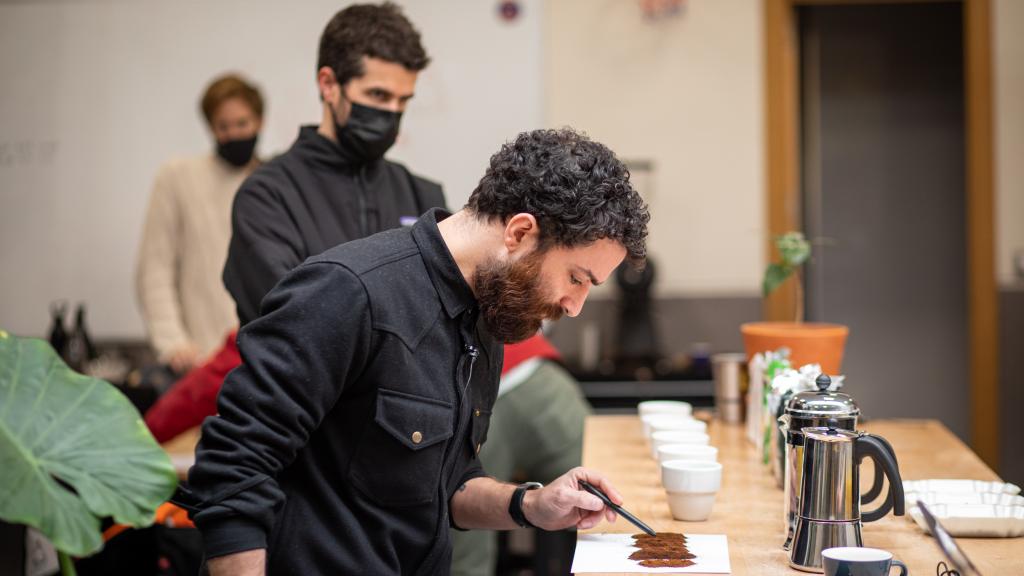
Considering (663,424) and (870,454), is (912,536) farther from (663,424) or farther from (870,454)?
(663,424)

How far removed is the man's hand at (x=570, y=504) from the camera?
1.70 m

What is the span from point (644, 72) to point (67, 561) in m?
3.52

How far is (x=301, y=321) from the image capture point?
148cm

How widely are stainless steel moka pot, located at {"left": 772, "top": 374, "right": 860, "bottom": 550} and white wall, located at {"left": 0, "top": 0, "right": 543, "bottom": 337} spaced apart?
3067mm

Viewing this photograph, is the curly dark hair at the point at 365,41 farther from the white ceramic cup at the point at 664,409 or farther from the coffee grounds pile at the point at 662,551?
the coffee grounds pile at the point at 662,551

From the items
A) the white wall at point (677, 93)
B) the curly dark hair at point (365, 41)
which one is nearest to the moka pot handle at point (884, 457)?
the curly dark hair at point (365, 41)

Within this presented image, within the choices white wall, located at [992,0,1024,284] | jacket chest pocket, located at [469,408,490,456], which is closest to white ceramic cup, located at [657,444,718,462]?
jacket chest pocket, located at [469,408,490,456]

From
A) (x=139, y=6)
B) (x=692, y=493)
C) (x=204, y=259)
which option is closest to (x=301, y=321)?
(x=692, y=493)

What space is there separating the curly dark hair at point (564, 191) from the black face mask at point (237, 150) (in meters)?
2.42

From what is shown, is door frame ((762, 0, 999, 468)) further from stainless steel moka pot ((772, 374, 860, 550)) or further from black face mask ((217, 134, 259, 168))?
stainless steel moka pot ((772, 374, 860, 550))

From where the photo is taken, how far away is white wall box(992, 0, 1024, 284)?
4.54 metres

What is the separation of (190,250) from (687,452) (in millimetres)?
2611

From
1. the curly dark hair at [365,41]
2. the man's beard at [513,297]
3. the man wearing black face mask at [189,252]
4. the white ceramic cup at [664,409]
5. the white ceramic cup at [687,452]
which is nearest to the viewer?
the man's beard at [513,297]

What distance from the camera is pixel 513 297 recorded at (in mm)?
1589
